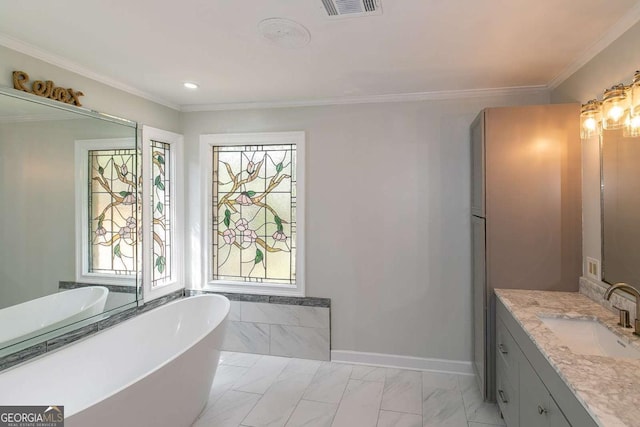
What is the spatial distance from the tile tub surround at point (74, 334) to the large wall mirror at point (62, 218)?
0.12ft

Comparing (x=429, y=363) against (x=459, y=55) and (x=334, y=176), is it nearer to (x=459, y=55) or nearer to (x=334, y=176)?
(x=334, y=176)

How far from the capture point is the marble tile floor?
2338 millimetres

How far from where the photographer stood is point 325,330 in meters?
3.20

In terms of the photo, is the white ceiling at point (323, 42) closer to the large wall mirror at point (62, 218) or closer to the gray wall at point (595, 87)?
the gray wall at point (595, 87)

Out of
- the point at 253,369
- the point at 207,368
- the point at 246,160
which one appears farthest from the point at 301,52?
the point at 253,369

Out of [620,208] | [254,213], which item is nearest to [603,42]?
[620,208]

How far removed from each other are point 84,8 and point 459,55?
2174mm

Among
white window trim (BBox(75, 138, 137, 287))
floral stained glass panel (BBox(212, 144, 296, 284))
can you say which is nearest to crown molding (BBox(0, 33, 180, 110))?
white window trim (BBox(75, 138, 137, 287))

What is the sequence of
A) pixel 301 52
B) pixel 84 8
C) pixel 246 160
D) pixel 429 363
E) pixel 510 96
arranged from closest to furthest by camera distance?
pixel 84 8 → pixel 301 52 → pixel 510 96 → pixel 429 363 → pixel 246 160

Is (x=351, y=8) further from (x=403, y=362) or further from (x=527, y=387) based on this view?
(x=403, y=362)

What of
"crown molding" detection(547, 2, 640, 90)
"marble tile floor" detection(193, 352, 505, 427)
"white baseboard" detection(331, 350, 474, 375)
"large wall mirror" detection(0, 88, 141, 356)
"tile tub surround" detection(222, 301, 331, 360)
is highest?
"crown molding" detection(547, 2, 640, 90)

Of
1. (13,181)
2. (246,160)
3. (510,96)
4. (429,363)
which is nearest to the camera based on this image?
(13,181)

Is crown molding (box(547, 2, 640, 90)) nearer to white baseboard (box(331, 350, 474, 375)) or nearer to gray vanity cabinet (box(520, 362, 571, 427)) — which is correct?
gray vanity cabinet (box(520, 362, 571, 427))

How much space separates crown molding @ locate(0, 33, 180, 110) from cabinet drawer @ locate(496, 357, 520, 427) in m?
3.50
